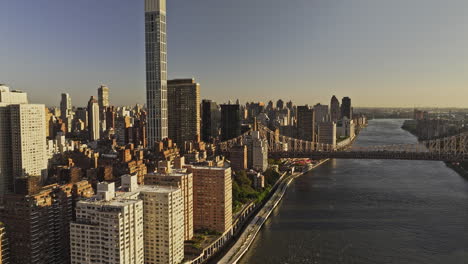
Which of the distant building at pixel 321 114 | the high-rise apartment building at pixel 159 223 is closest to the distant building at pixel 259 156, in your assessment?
the high-rise apartment building at pixel 159 223

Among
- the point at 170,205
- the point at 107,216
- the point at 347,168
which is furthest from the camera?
the point at 347,168

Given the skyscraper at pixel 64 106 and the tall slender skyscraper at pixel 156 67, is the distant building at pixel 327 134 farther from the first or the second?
the skyscraper at pixel 64 106

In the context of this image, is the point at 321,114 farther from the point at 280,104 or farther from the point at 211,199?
the point at 211,199

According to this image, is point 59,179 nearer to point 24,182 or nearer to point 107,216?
point 24,182

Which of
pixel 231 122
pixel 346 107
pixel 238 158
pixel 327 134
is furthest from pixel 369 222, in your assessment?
pixel 346 107

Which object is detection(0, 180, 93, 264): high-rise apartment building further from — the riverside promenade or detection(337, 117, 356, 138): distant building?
detection(337, 117, 356, 138): distant building

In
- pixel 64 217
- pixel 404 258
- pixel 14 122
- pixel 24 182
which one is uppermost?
pixel 14 122

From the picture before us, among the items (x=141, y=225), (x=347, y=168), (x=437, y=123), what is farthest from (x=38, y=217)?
(x=437, y=123)
